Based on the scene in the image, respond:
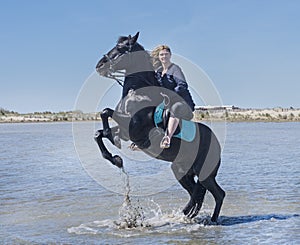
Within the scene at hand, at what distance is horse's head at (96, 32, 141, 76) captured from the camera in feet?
29.6

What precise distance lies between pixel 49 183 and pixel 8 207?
3478 millimetres

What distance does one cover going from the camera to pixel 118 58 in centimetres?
903

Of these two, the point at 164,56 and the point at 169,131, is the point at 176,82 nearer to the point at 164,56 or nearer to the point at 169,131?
the point at 164,56

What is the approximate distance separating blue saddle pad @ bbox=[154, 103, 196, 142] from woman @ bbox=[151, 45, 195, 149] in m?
0.11

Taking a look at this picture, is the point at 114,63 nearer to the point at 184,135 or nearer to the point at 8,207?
the point at 184,135

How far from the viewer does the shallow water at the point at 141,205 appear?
8.95 meters

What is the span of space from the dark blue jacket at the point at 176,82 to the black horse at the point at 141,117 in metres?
0.11

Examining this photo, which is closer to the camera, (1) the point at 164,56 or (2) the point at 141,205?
(1) the point at 164,56

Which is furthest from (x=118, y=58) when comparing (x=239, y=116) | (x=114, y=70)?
(x=239, y=116)

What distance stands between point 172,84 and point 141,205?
3.57 m

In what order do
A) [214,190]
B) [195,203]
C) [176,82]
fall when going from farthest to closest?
[195,203] → [214,190] → [176,82]

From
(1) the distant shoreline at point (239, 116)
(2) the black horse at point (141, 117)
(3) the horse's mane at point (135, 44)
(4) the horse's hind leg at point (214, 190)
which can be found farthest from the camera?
(1) the distant shoreline at point (239, 116)

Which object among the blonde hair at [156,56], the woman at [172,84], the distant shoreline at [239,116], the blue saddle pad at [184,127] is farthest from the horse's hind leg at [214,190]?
the distant shoreline at [239,116]

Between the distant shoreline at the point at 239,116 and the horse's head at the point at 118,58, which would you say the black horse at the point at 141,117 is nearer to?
the horse's head at the point at 118,58
